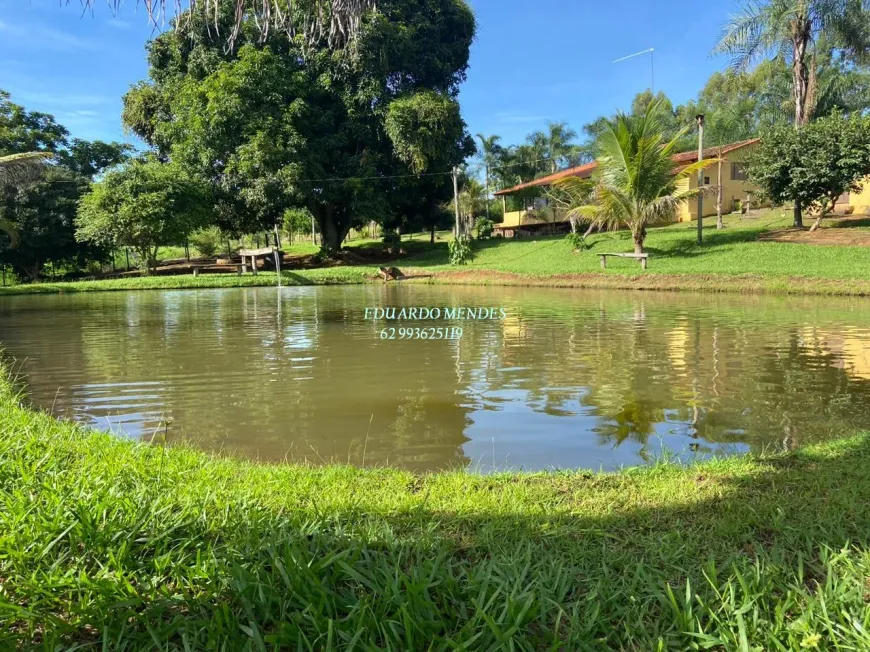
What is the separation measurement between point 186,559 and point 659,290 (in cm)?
1880

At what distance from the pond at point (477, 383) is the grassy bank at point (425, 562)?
1.49m

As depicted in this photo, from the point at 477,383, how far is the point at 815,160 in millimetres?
21042

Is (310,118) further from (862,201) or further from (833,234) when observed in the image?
(862,201)

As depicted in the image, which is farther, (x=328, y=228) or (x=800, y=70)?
(x=328, y=228)

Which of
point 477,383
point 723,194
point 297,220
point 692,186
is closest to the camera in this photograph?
point 477,383

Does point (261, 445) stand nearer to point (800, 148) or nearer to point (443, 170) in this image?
point (800, 148)

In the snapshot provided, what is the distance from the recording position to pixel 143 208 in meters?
28.4

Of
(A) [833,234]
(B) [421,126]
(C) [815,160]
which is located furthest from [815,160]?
(B) [421,126]

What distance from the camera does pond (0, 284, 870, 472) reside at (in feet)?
17.3

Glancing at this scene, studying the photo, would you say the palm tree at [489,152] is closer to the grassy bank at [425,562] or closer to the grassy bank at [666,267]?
the grassy bank at [666,267]

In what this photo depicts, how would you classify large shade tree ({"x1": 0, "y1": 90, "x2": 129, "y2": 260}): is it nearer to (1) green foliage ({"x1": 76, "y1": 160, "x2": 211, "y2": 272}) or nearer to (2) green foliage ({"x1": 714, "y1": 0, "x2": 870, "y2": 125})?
(1) green foliage ({"x1": 76, "y1": 160, "x2": 211, "y2": 272})

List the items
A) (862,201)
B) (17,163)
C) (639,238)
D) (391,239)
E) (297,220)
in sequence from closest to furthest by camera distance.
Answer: (17,163) → (639,238) → (862,201) → (391,239) → (297,220)

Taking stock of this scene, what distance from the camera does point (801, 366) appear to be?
25.9ft

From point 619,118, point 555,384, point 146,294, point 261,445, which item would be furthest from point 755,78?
point 261,445
